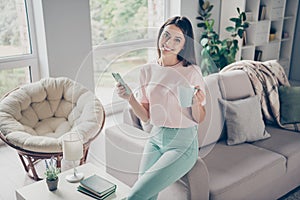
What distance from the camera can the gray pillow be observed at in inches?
90.7

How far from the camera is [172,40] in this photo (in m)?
1.41

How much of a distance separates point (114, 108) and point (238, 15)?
9.81 feet

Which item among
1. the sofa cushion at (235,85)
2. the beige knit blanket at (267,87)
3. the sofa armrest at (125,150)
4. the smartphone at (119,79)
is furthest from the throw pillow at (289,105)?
the smartphone at (119,79)

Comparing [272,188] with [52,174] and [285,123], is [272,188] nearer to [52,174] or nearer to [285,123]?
[285,123]

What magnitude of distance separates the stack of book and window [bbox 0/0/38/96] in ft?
5.45

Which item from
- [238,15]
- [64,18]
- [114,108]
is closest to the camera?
[114,108]

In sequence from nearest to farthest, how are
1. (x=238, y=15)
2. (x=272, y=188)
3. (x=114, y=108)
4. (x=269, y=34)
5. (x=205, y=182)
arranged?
(x=114, y=108), (x=205, y=182), (x=272, y=188), (x=238, y=15), (x=269, y=34)

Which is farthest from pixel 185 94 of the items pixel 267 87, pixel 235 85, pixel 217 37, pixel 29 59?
pixel 217 37

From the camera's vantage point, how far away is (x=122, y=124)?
6.36 feet

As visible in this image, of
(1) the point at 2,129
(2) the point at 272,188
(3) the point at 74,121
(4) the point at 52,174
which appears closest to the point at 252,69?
(2) the point at 272,188

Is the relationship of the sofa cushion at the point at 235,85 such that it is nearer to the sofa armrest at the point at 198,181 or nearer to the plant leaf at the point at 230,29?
the sofa armrest at the point at 198,181

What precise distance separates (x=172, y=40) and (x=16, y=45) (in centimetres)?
214

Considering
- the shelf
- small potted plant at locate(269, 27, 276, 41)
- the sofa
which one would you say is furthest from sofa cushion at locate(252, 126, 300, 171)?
small potted plant at locate(269, 27, 276, 41)

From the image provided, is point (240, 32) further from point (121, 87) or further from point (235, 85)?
point (121, 87)
